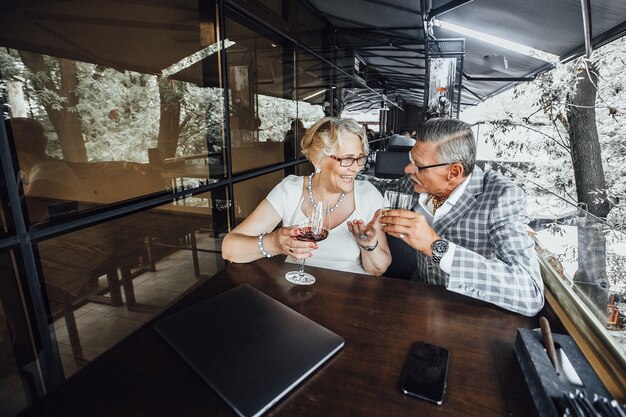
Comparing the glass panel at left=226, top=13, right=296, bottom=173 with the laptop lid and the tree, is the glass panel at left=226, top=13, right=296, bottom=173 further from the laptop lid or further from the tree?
the laptop lid

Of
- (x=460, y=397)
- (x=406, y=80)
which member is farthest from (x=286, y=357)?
(x=406, y=80)

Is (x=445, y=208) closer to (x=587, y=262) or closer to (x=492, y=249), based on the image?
(x=492, y=249)

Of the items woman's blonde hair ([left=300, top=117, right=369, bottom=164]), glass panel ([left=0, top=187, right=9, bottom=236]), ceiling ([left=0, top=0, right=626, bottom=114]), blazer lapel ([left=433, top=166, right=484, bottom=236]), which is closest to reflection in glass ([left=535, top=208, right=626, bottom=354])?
blazer lapel ([left=433, top=166, right=484, bottom=236])

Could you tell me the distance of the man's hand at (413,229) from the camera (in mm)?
1227

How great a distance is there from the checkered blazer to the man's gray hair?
0.10m

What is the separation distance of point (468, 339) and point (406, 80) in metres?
12.2

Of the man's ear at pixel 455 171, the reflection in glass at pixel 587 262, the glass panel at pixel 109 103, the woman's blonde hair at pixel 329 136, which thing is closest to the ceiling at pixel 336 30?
the glass panel at pixel 109 103

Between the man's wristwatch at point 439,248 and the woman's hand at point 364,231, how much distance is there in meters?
0.30

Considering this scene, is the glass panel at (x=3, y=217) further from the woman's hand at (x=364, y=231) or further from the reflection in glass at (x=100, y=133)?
the woman's hand at (x=364, y=231)

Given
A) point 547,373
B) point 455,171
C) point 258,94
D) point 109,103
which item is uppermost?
point 258,94

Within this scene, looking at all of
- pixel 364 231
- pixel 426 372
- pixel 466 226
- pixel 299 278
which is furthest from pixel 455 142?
pixel 426 372

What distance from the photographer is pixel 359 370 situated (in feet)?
2.65

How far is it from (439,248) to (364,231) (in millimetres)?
344

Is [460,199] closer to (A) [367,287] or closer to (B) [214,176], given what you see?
(A) [367,287]
